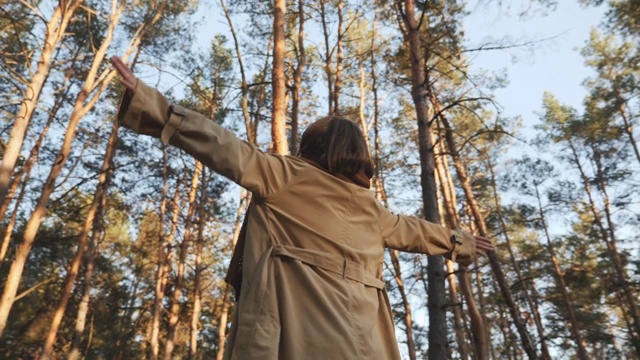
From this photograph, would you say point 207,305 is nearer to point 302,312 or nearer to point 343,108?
point 343,108

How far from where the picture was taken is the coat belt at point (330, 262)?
165 cm

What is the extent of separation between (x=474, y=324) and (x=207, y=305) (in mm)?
18411

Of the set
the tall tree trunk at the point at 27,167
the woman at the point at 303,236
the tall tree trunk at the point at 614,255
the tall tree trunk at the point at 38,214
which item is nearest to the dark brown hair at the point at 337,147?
the woman at the point at 303,236

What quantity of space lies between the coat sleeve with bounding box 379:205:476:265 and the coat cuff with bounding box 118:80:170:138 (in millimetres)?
1054

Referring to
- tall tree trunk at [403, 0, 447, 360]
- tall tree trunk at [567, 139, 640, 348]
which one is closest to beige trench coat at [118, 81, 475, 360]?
tall tree trunk at [403, 0, 447, 360]

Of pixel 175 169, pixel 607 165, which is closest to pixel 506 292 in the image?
pixel 175 169

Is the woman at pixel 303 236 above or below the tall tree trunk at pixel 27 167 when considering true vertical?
below

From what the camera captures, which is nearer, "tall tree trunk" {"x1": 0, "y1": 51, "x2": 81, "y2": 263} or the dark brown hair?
the dark brown hair

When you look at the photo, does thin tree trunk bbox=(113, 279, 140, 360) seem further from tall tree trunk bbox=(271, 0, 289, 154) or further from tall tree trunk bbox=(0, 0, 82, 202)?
tall tree trunk bbox=(271, 0, 289, 154)

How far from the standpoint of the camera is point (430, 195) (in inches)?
171

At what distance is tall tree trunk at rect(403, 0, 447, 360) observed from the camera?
393 cm

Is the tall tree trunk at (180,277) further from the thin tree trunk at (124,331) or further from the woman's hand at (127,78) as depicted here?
the woman's hand at (127,78)

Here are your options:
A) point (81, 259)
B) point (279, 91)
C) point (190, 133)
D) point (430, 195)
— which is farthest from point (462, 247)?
point (81, 259)

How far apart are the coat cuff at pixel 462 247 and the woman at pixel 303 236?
0.50 metres
